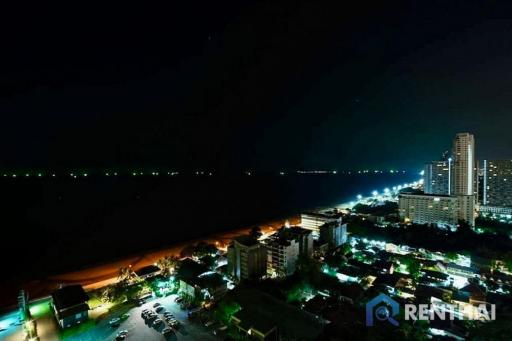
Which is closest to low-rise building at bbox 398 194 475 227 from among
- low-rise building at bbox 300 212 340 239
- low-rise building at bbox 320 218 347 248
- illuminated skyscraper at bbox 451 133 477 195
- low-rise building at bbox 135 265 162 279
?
illuminated skyscraper at bbox 451 133 477 195

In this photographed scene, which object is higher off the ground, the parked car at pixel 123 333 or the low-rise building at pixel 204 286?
the low-rise building at pixel 204 286

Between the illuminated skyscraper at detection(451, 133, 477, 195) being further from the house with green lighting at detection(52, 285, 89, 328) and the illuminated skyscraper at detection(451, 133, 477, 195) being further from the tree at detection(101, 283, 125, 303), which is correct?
the house with green lighting at detection(52, 285, 89, 328)

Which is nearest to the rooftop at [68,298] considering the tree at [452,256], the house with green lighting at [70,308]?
the house with green lighting at [70,308]

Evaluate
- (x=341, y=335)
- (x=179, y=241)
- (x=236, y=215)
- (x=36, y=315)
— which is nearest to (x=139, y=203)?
(x=236, y=215)

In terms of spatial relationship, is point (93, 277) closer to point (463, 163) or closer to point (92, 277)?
point (92, 277)

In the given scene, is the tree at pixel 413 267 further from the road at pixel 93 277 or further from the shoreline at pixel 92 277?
the shoreline at pixel 92 277

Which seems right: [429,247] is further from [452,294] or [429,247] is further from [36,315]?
[36,315]
